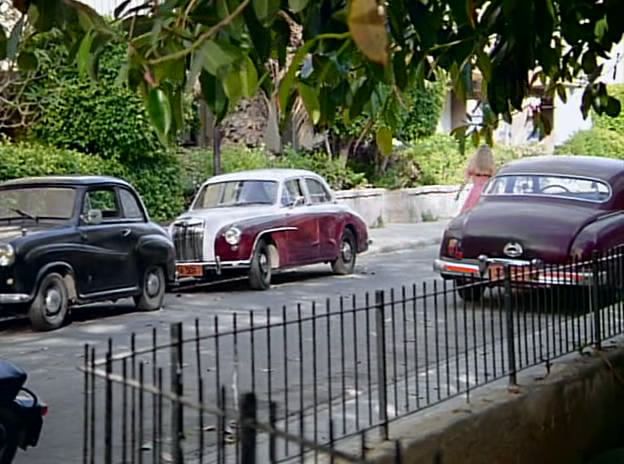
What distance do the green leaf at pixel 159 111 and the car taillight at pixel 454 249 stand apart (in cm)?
1043

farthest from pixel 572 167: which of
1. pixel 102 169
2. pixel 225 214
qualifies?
pixel 102 169

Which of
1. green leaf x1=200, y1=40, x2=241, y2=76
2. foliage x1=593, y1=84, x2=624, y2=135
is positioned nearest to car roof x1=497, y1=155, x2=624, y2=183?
green leaf x1=200, y1=40, x2=241, y2=76

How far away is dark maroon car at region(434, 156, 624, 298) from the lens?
43.9 feet

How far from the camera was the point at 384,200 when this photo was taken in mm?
29844

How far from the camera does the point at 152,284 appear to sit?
49.1 feet

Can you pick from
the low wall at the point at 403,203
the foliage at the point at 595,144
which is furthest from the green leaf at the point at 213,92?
the foliage at the point at 595,144

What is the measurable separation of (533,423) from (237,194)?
40.4 ft

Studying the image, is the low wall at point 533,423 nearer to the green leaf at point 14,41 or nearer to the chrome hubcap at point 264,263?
the green leaf at point 14,41

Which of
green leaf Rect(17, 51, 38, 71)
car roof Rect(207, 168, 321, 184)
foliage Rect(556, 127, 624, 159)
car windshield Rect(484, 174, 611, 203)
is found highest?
foliage Rect(556, 127, 624, 159)

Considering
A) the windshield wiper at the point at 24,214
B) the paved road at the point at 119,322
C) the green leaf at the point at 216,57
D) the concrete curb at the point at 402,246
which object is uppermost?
the green leaf at the point at 216,57

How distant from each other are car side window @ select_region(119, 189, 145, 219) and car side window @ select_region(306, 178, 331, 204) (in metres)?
4.36

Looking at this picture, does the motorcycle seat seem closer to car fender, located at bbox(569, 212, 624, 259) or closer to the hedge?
car fender, located at bbox(569, 212, 624, 259)

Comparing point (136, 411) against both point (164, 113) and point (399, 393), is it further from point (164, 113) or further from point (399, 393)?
point (399, 393)

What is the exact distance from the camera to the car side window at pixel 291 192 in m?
18.0
